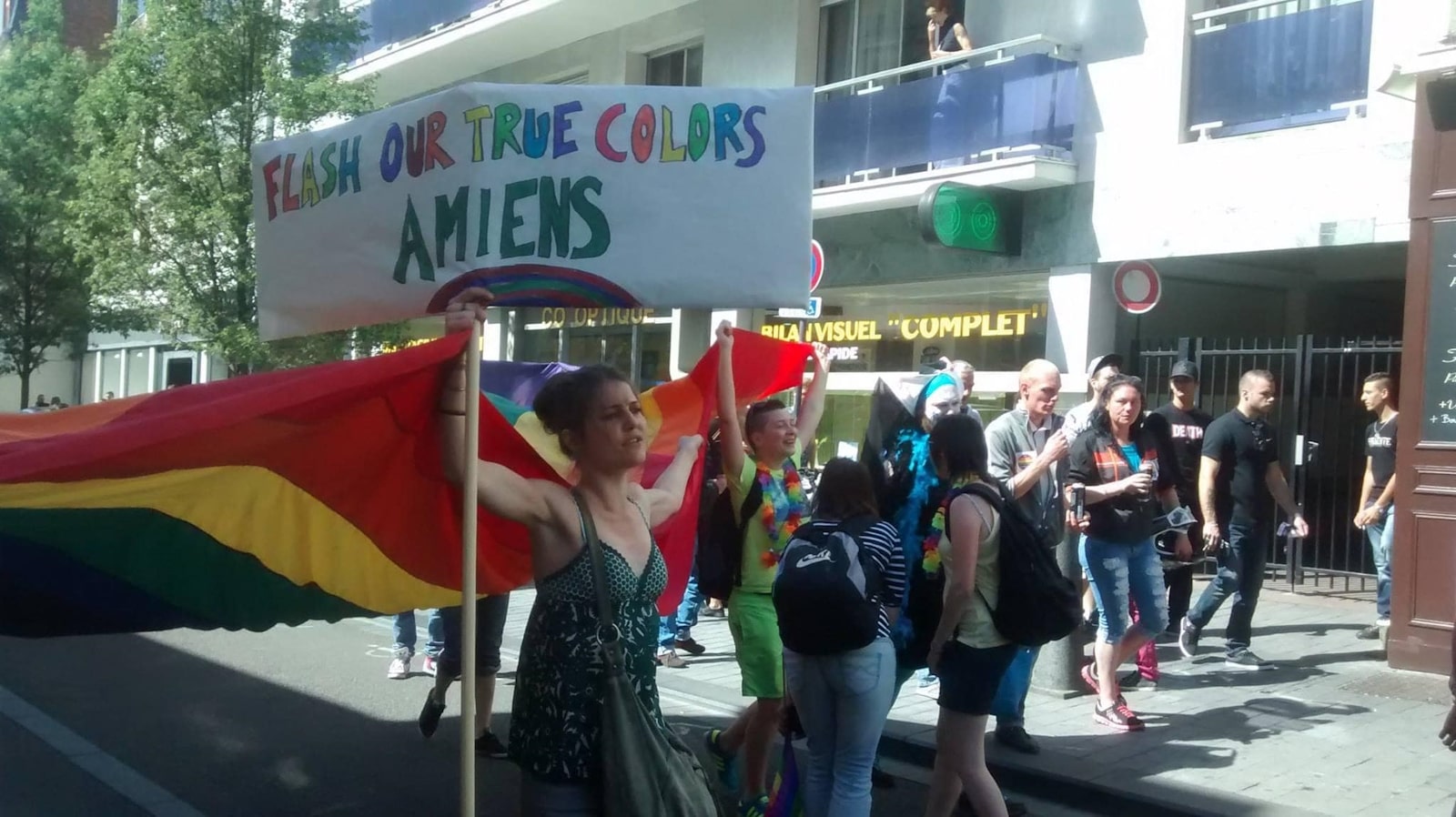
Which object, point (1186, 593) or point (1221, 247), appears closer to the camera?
point (1186, 593)

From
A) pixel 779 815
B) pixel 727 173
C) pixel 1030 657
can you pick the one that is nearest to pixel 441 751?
pixel 779 815

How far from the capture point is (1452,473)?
8.69m

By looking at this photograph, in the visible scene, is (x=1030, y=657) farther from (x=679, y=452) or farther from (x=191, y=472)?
(x=191, y=472)

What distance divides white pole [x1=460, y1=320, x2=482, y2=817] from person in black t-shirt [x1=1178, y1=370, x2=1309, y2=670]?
628 centimetres

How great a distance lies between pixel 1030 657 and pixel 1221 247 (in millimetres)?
6960

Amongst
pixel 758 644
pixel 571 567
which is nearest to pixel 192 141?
pixel 758 644

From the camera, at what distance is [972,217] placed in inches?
534

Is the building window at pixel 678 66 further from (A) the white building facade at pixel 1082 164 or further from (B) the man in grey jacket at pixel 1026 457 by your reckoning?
(B) the man in grey jacket at pixel 1026 457

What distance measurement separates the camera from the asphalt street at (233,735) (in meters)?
6.05

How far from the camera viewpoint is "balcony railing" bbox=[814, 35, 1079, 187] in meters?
13.2

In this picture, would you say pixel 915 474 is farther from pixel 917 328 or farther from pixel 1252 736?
pixel 917 328

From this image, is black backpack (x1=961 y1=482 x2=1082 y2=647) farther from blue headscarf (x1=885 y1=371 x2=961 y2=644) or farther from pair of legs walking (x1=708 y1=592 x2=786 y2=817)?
pair of legs walking (x1=708 y1=592 x2=786 y2=817)

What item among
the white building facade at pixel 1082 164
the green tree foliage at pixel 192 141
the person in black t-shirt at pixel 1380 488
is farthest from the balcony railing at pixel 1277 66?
the green tree foliage at pixel 192 141

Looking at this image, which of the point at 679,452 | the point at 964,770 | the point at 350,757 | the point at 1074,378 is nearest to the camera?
the point at 679,452
